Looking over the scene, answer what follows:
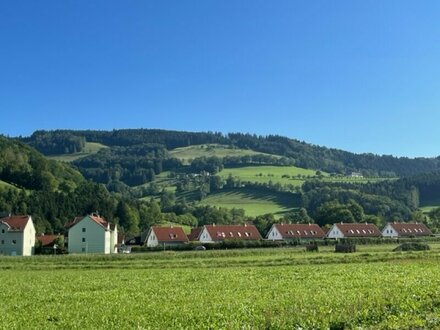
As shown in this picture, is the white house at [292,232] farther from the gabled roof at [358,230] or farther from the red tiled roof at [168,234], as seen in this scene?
the red tiled roof at [168,234]

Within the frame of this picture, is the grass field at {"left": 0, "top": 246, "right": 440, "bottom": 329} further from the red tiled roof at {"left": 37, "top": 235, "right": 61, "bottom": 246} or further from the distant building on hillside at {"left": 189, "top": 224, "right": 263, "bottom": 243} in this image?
the distant building on hillside at {"left": 189, "top": 224, "right": 263, "bottom": 243}

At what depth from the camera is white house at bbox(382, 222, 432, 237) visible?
142 metres

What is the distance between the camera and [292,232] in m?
130

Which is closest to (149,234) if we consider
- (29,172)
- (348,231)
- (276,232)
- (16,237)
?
(16,237)

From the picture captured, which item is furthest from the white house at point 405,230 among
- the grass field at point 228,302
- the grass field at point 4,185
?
the grass field at point 228,302

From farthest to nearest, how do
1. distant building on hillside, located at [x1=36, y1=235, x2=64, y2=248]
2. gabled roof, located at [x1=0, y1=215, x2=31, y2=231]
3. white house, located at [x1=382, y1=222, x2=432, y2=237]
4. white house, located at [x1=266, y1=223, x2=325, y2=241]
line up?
white house, located at [x1=382, y1=222, x2=432, y2=237], white house, located at [x1=266, y1=223, x2=325, y2=241], distant building on hillside, located at [x1=36, y1=235, x2=64, y2=248], gabled roof, located at [x1=0, y1=215, x2=31, y2=231]

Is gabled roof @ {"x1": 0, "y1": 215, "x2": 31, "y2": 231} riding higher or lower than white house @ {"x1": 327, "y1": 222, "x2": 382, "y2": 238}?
higher

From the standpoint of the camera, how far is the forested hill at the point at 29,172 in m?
168

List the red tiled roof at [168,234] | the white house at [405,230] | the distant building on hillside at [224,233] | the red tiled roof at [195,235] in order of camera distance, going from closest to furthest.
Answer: the red tiled roof at [168,234], the distant building on hillside at [224,233], the red tiled roof at [195,235], the white house at [405,230]

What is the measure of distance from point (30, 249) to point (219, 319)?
96.6m

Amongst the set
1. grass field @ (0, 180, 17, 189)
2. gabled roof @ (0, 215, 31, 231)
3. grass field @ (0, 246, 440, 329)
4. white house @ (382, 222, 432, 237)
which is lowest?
grass field @ (0, 246, 440, 329)

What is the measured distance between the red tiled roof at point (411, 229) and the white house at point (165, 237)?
2393 inches

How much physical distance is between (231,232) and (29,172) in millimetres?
79139

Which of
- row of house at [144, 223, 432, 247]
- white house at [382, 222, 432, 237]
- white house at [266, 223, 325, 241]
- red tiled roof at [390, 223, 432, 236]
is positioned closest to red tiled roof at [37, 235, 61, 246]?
row of house at [144, 223, 432, 247]
